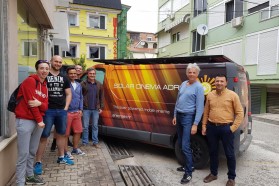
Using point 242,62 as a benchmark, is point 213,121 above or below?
below

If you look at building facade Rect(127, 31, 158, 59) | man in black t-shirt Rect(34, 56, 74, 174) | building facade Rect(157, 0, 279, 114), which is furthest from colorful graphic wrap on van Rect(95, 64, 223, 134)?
building facade Rect(127, 31, 158, 59)

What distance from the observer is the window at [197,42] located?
779 inches

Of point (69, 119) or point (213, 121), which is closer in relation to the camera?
point (213, 121)

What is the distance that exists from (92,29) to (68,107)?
21.5 m

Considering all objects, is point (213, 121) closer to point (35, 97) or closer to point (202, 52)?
point (35, 97)

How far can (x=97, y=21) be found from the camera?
25.3m

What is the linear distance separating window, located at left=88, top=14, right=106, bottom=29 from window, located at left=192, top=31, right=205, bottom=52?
9.50 m

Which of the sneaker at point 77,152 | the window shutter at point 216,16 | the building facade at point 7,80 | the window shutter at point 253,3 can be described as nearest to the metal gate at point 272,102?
the window shutter at point 253,3

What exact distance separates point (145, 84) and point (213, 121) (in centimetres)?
191

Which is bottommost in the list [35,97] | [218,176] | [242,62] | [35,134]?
[218,176]

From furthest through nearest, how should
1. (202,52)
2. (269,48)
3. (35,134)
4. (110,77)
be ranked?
(202,52) < (269,48) < (110,77) < (35,134)

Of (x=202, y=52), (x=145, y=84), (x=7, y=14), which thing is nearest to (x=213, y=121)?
(x=145, y=84)

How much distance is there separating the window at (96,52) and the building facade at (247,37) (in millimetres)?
8755

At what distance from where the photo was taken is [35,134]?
367cm
